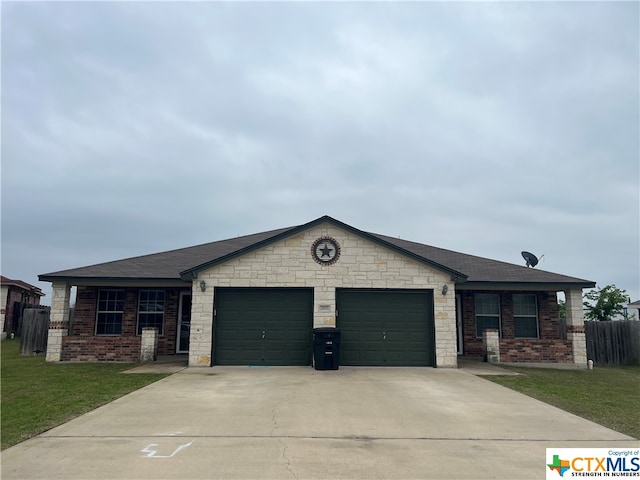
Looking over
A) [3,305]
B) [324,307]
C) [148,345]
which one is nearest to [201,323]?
[148,345]

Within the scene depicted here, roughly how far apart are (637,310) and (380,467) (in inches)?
1585

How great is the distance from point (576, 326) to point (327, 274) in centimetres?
929

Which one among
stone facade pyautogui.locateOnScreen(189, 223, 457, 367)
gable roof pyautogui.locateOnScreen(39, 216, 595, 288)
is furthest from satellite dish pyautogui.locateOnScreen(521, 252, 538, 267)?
stone facade pyautogui.locateOnScreen(189, 223, 457, 367)

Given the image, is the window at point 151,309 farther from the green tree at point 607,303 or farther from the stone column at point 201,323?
the green tree at point 607,303

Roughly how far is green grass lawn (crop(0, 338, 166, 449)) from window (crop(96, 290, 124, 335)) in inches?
86.0

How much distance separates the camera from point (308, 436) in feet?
21.9

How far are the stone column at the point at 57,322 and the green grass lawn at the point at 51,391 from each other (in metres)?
0.49

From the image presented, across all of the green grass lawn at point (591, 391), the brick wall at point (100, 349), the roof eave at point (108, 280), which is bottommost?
the green grass lawn at point (591, 391)

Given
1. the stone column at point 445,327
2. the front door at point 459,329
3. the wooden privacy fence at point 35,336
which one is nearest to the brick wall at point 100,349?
the wooden privacy fence at point 35,336

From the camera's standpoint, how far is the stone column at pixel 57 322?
1591 cm

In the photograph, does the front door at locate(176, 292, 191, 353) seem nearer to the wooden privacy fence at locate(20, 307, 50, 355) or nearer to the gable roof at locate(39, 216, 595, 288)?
the gable roof at locate(39, 216, 595, 288)

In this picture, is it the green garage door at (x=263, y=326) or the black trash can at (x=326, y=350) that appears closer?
the black trash can at (x=326, y=350)

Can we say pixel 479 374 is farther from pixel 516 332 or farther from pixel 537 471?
pixel 537 471

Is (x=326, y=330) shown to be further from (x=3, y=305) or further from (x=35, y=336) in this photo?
(x=3, y=305)
